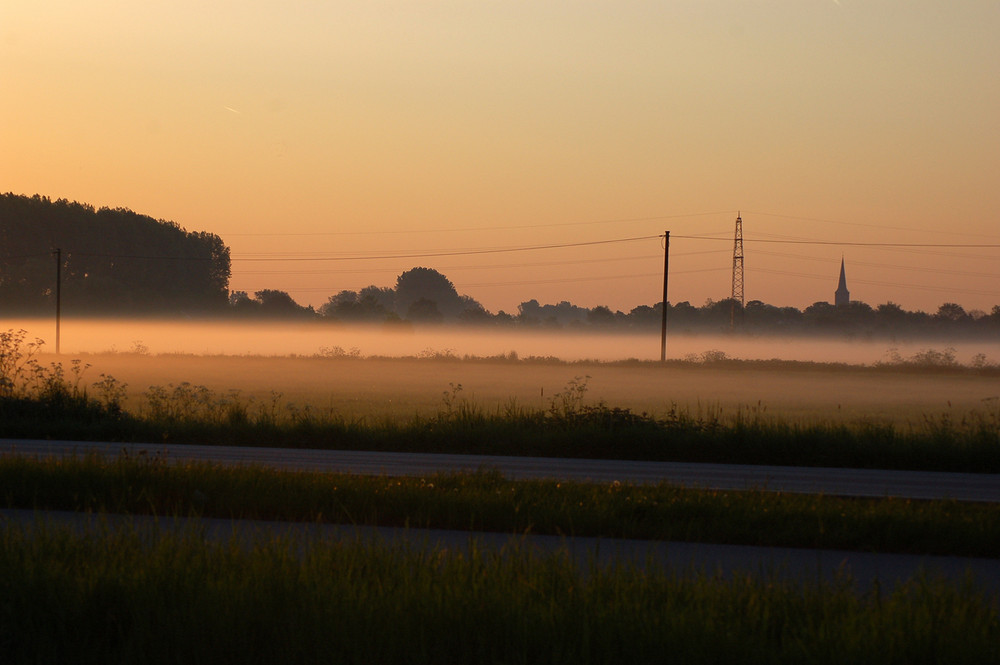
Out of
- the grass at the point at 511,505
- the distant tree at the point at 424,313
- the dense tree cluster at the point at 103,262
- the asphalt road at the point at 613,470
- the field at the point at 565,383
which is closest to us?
the grass at the point at 511,505

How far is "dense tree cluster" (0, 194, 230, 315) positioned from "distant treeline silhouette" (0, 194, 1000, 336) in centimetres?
13

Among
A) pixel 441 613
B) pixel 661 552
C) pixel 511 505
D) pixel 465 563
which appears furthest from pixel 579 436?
pixel 441 613

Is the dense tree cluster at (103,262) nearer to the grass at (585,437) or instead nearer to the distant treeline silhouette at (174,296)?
the distant treeline silhouette at (174,296)

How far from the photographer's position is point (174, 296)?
102 m

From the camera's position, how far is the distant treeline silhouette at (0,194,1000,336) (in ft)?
293

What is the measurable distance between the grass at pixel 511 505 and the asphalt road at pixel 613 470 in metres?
0.80

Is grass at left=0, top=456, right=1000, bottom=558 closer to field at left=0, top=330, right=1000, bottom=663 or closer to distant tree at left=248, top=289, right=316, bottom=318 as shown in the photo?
field at left=0, top=330, right=1000, bottom=663

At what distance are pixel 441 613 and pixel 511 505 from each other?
4020mm

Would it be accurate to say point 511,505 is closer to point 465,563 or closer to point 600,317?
point 465,563

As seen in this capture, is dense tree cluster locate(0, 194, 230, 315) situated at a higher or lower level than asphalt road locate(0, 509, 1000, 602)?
higher

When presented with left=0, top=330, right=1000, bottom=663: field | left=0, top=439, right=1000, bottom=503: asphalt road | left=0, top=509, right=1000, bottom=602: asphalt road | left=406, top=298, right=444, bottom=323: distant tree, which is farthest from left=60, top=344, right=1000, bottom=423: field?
left=406, top=298, right=444, bottom=323: distant tree

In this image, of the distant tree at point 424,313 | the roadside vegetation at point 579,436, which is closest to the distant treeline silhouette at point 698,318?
the distant tree at point 424,313

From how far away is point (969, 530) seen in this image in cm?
893

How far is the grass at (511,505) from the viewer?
898cm
